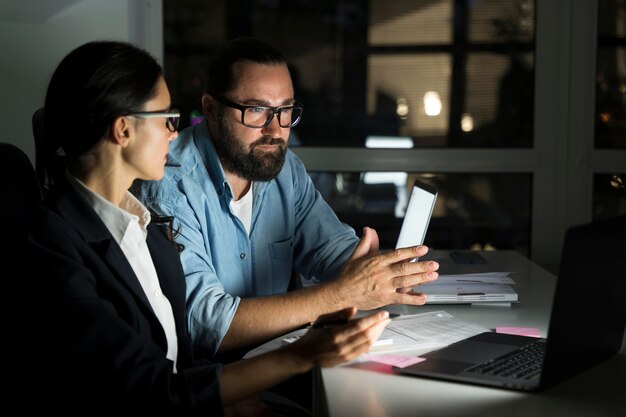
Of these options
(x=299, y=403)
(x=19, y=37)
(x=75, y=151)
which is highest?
(x=19, y=37)

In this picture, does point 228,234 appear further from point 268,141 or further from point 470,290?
point 470,290

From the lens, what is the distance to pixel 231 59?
7.32 feet

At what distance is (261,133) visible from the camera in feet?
7.33

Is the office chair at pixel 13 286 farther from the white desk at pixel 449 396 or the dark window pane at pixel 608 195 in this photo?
the dark window pane at pixel 608 195

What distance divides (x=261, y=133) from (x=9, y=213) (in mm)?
856

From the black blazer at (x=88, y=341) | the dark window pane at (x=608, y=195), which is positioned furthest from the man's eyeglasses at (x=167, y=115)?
the dark window pane at (x=608, y=195)

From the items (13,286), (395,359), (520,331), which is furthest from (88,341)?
(520,331)

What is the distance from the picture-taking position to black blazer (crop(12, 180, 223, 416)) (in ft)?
4.19

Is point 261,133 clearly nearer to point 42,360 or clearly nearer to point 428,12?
point 42,360

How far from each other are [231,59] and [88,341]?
1129mm

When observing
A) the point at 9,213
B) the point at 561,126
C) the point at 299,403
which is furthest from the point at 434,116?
the point at 9,213

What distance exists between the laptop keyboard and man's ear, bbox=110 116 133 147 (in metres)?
0.73

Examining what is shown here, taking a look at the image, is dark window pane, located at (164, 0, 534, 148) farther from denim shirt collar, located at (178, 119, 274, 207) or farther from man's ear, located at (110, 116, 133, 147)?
man's ear, located at (110, 116, 133, 147)

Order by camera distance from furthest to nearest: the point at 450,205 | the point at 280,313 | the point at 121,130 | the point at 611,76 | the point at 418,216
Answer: the point at 450,205
the point at 611,76
the point at 418,216
the point at 280,313
the point at 121,130
